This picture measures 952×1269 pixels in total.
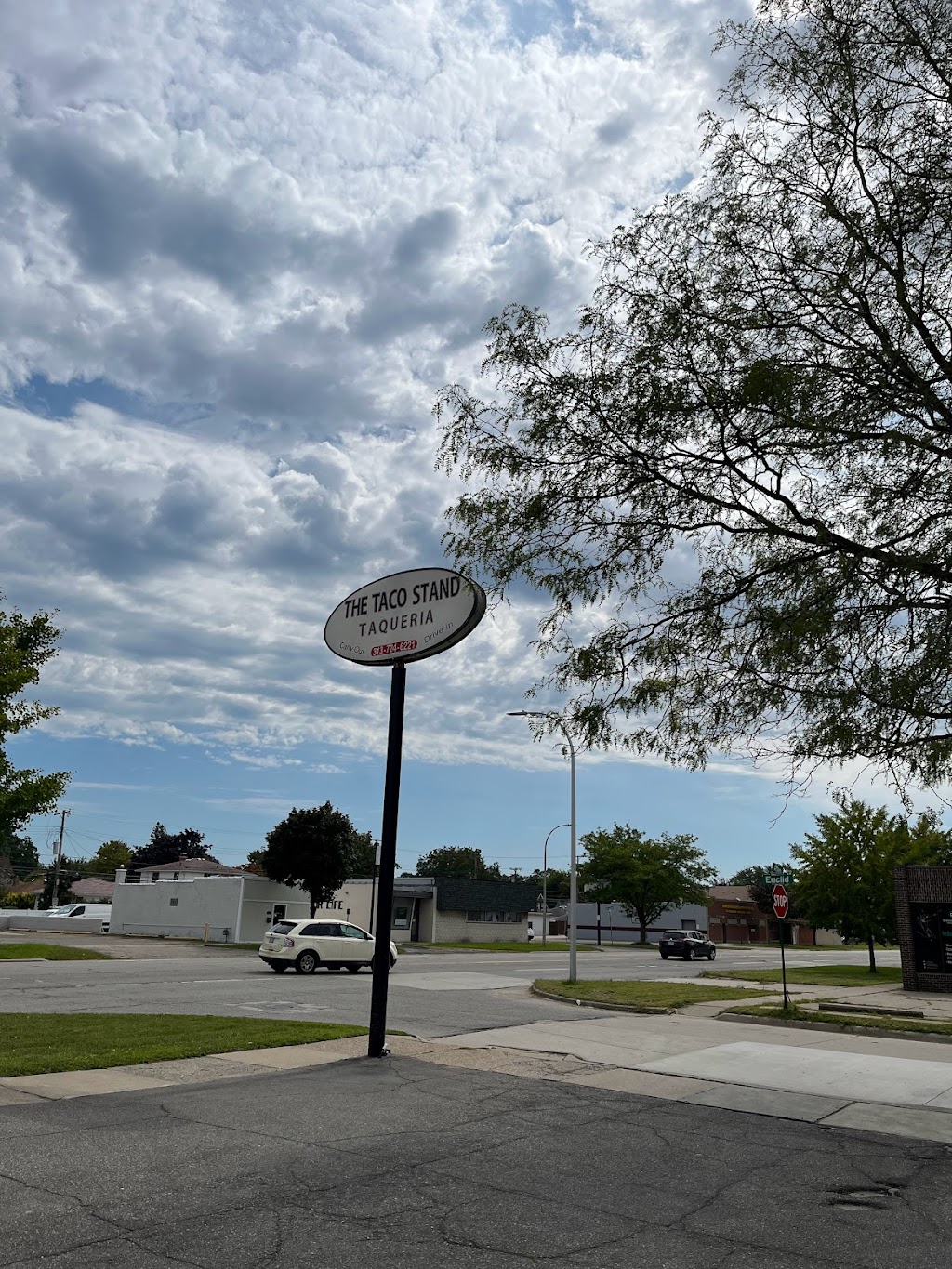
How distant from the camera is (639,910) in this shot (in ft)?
226

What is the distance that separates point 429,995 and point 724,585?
13970mm

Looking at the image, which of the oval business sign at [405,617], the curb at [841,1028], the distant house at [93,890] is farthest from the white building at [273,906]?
the oval business sign at [405,617]

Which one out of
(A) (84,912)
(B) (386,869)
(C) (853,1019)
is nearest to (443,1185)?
(B) (386,869)

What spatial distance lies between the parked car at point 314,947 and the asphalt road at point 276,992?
705mm

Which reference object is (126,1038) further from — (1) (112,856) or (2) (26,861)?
(2) (26,861)

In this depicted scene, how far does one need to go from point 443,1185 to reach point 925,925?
26.1 meters

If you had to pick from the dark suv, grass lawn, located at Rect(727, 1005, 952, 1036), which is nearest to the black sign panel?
grass lawn, located at Rect(727, 1005, 952, 1036)

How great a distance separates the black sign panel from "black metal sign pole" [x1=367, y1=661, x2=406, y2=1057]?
21.6m

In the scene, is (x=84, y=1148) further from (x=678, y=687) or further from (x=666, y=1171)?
(x=678, y=687)

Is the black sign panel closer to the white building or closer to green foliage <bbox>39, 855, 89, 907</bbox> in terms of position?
the white building

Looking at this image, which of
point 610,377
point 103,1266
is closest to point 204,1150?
point 103,1266

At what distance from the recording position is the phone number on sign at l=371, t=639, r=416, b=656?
11.2 metres

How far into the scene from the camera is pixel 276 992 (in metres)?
20.3

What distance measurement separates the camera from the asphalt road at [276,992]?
53.0ft
